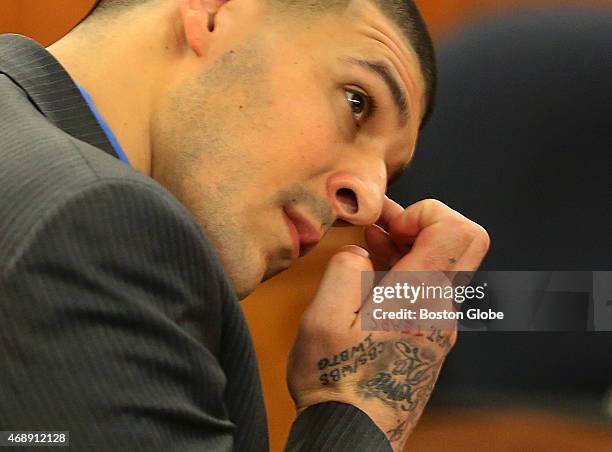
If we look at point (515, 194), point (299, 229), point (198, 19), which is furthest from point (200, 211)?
point (515, 194)

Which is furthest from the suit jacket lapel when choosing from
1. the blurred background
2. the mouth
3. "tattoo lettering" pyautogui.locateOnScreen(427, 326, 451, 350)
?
the blurred background

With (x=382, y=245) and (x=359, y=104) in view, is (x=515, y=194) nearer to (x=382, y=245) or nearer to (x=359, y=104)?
(x=382, y=245)

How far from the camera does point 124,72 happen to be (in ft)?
3.06

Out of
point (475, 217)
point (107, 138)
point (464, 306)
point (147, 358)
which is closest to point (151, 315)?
point (147, 358)

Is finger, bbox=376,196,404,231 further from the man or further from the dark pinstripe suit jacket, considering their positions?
the dark pinstripe suit jacket

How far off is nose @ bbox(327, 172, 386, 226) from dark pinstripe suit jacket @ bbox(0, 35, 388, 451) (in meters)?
0.30

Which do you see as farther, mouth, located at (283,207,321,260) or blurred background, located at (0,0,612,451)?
blurred background, located at (0,0,612,451)

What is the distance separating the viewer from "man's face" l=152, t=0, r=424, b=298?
0.93 meters

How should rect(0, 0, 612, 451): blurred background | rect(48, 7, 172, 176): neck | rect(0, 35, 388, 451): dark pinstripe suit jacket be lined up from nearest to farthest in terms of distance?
1. rect(0, 35, 388, 451): dark pinstripe suit jacket
2. rect(48, 7, 172, 176): neck
3. rect(0, 0, 612, 451): blurred background

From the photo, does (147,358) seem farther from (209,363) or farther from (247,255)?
(247,255)

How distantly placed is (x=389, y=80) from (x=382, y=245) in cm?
26

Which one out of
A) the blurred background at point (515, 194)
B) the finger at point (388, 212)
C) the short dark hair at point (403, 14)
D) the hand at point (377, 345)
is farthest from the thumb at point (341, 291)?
the blurred background at point (515, 194)

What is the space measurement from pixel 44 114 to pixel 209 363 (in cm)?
27

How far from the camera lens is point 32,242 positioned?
0.56 m
